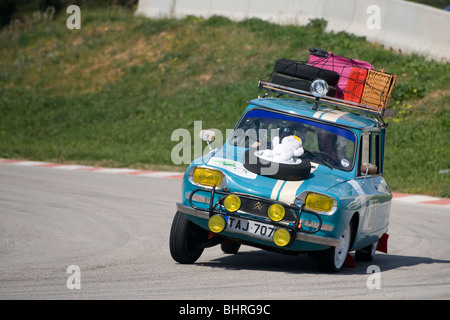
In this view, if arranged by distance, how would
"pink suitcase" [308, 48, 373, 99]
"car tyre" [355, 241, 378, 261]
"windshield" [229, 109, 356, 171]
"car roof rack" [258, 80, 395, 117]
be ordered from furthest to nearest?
"pink suitcase" [308, 48, 373, 99], "car tyre" [355, 241, 378, 261], "car roof rack" [258, 80, 395, 117], "windshield" [229, 109, 356, 171]

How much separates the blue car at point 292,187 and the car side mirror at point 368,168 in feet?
0.04

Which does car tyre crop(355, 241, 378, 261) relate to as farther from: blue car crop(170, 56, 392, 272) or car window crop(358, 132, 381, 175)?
car window crop(358, 132, 381, 175)

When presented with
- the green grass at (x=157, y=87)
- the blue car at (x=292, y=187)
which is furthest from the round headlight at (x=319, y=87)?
the green grass at (x=157, y=87)

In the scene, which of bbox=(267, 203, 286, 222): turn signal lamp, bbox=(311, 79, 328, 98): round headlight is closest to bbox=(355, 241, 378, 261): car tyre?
bbox=(311, 79, 328, 98): round headlight

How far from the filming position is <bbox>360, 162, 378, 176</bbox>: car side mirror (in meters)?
7.72

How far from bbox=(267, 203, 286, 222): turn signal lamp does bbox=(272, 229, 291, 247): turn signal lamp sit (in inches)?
4.7

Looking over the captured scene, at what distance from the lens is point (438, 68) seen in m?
20.5

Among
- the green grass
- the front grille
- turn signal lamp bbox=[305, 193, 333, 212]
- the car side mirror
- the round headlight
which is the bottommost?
the green grass

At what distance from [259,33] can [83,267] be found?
19569 millimetres

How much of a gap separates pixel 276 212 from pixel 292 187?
0.34 meters

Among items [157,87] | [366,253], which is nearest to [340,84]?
[366,253]

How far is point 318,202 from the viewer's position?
6844mm
